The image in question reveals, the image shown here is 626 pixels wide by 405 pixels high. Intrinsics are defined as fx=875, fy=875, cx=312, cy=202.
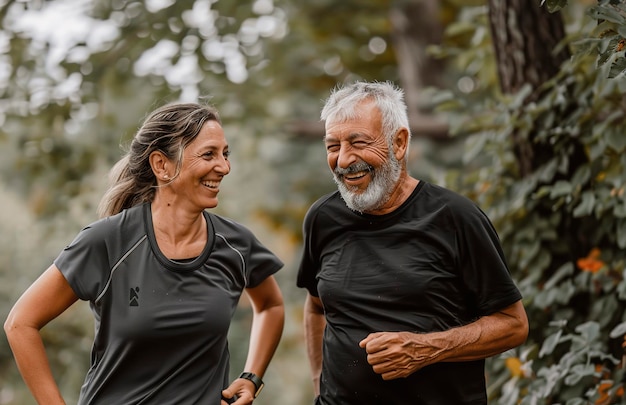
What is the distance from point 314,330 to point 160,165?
3.16 feet

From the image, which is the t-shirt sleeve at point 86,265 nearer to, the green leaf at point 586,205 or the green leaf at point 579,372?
the green leaf at point 579,372

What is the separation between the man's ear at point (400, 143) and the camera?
3.14 meters

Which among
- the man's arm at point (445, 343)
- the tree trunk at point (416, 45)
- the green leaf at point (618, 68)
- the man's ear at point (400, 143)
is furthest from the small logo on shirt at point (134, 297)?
the tree trunk at point (416, 45)

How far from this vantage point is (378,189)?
3.08 m

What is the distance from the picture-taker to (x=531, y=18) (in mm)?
4430

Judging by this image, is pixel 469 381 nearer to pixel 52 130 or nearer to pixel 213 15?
pixel 213 15

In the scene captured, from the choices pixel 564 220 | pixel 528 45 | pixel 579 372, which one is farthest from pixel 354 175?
pixel 528 45

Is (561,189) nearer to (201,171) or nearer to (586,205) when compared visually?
(586,205)

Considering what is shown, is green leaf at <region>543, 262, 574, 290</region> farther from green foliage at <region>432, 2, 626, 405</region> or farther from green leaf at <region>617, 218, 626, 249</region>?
green leaf at <region>617, 218, 626, 249</region>

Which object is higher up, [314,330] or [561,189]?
[561,189]

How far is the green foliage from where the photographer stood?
3.92m

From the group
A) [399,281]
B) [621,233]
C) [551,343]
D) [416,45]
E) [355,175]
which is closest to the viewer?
[399,281]

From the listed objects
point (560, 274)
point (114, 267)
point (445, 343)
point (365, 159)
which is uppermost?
point (365, 159)

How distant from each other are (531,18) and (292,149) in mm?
8069
